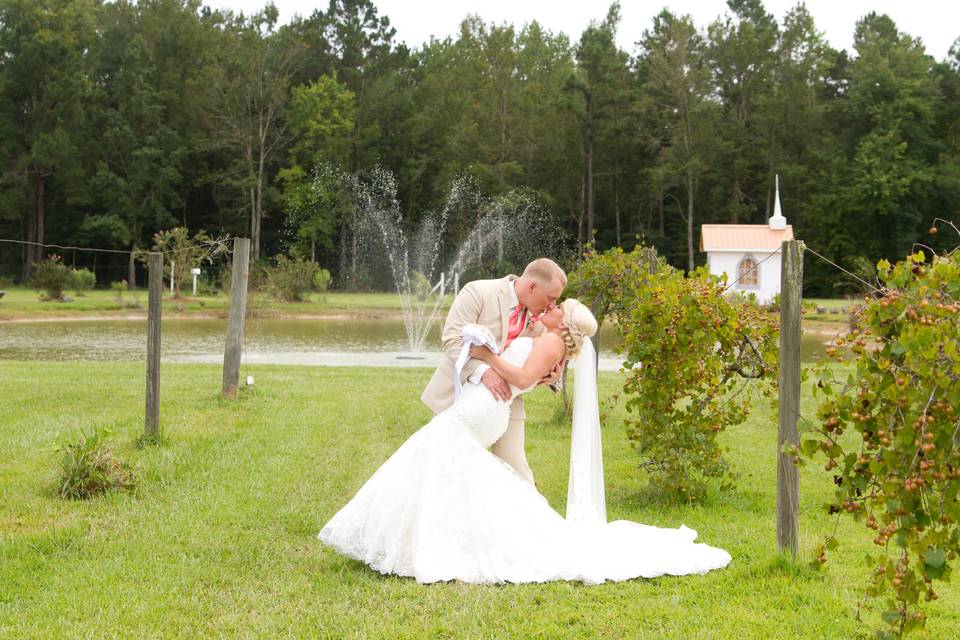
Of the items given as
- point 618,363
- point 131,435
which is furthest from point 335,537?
point 618,363

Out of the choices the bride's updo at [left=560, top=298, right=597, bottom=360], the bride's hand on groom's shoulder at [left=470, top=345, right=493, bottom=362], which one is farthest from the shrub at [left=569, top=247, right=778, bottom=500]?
the bride's hand on groom's shoulder at [left=470, top=345, right=493, bottom=362]

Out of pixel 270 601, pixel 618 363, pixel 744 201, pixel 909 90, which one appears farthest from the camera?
pixel 744 201

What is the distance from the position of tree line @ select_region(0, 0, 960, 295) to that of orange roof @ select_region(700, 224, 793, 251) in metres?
10.8

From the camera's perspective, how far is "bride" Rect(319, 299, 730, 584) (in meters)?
5.14

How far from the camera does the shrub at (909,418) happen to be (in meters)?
2.83

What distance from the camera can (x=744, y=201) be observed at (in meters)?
55.8

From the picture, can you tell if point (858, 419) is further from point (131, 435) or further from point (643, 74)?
point (643, 74)

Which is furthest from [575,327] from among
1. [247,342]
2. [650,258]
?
[247,342]

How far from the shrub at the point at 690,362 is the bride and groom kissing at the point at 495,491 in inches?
40.6

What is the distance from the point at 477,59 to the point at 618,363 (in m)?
43.0

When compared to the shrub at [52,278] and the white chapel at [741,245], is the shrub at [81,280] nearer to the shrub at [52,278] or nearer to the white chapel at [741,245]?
the shrub at [52,278]

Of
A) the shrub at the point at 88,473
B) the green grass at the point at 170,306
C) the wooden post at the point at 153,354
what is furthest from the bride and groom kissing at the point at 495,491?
the green grass at the point at 170,306

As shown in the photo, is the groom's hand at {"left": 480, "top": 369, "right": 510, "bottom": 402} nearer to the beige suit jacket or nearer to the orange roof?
the beige suit jacket

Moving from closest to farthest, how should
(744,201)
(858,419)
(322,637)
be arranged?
1. (858,419)
2. (322,637)
3. (744,201)
